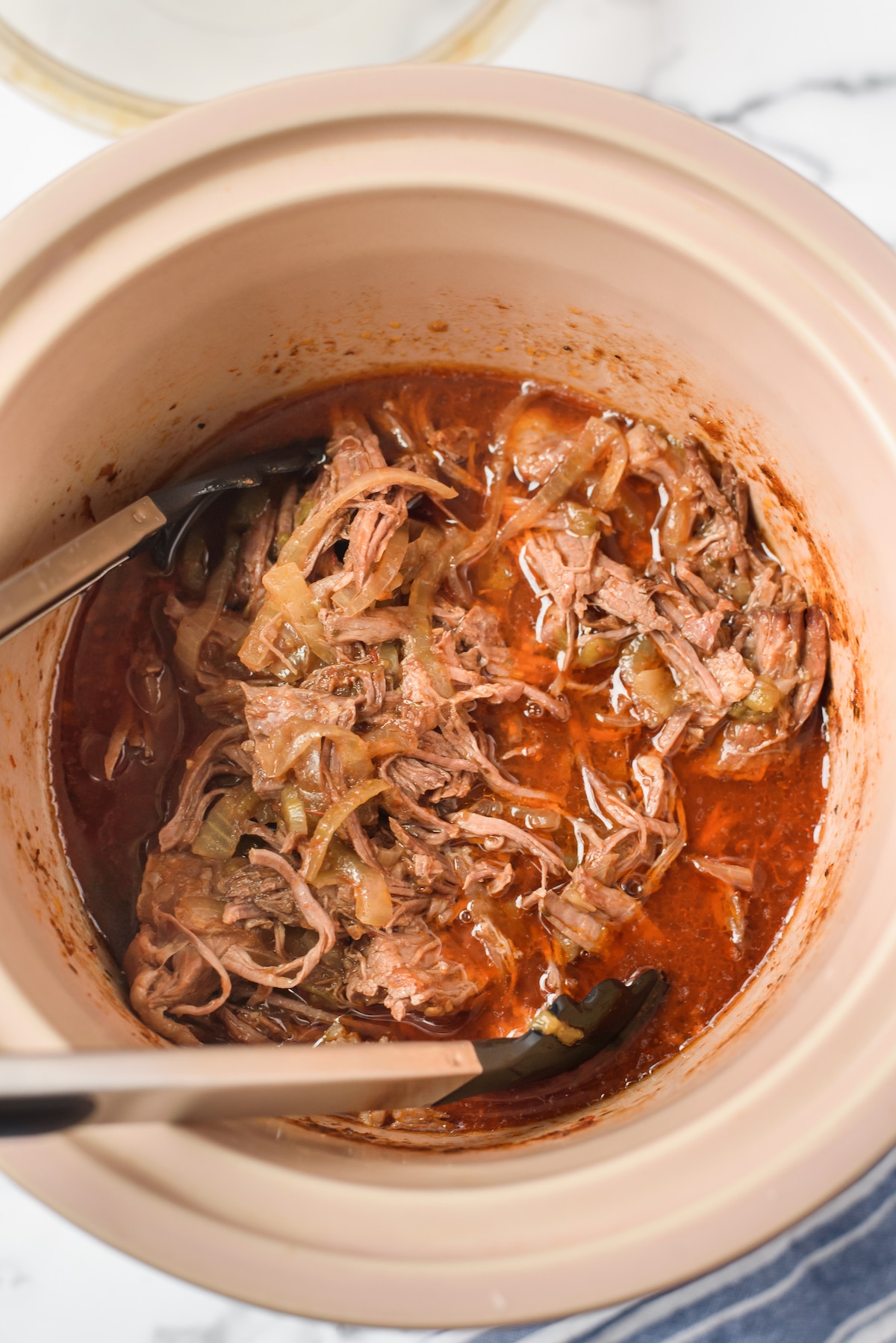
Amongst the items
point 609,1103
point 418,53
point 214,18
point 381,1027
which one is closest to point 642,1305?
point 609,1103

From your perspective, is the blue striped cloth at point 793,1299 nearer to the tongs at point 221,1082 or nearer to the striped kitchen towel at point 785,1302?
the striped kitchen towel at point 785,1302

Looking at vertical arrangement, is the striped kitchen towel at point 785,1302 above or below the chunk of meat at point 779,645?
below

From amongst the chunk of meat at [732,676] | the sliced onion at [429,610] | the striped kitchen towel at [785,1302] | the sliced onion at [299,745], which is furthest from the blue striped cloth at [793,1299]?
the sliced onion at [429,610]

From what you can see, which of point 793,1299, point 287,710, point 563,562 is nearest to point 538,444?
point 563,562

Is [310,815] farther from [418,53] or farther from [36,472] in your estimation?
[418,53]

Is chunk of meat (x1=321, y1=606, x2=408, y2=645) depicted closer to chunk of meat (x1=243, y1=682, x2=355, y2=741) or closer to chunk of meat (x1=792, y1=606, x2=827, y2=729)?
chunk of meat (x1=243, y1=682, x2=355, y2=741)

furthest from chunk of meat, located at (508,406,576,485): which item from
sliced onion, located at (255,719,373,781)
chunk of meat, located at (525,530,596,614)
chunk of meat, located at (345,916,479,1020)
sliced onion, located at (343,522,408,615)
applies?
chunk of meat, located at (345,916,479,1020)

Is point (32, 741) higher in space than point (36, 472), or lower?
lower
